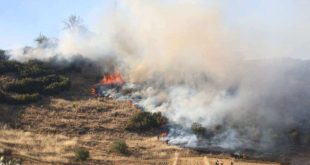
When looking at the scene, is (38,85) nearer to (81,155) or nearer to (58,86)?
(58,86)

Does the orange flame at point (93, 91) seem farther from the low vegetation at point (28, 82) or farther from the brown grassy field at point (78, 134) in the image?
the low vegetation at point (28, 82)

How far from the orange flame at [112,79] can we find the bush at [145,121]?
1271cm

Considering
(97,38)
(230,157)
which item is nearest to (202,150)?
(230,157)

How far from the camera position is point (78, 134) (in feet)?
140

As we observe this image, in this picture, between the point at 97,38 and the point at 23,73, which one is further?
the point at 97,38

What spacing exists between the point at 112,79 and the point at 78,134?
1866 cm

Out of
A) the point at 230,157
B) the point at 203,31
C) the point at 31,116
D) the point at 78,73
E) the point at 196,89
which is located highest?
the point at 203,31

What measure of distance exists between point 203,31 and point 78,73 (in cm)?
1881

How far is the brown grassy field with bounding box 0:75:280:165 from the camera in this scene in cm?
3569

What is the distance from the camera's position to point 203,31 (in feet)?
189

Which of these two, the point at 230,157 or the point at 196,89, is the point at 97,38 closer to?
the point at 196,89

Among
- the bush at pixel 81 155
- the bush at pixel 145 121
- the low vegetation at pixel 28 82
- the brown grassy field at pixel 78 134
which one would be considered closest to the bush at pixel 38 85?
the low vegetation at pixel 28 82

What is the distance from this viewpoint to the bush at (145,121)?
44.8 meters

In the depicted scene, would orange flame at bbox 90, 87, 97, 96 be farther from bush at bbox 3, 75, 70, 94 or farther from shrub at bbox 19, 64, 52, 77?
shrub at bbox 19, 64, 52, 77
